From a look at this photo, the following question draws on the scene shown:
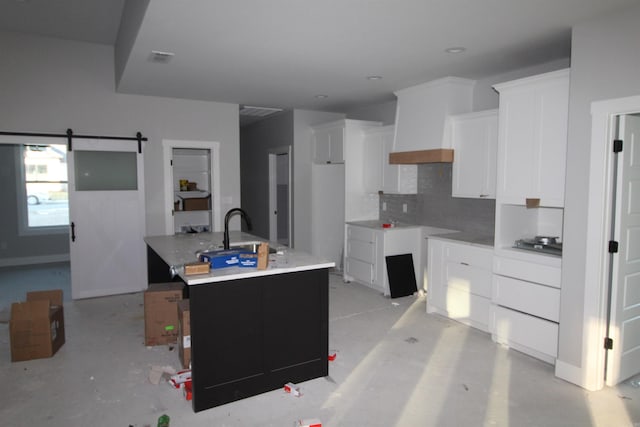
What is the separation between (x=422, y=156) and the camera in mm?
4879

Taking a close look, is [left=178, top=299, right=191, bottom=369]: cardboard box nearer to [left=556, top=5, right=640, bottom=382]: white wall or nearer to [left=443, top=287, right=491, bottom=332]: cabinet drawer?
[left=443, top=287, right=491, bottom=332]: cabinet drawer

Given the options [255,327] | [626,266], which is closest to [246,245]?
[255,327]

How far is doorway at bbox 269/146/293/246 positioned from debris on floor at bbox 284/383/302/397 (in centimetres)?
397

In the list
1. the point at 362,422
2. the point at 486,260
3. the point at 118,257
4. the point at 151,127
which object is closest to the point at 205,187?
the point at 151,127

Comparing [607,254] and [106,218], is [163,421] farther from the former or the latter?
[106,218]

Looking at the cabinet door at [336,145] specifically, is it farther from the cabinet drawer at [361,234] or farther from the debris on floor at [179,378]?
the debris on floor at [179,378]

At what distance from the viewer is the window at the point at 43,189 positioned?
7.43 meters

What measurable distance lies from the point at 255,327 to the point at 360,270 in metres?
3.10

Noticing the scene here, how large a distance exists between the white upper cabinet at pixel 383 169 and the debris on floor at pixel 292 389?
3287 millimetres

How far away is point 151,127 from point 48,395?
366cm

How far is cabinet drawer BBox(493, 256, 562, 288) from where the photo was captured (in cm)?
336

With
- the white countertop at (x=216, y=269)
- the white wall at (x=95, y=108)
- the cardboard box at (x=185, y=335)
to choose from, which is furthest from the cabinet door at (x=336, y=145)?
the cardboard box at (x=185, y=335)

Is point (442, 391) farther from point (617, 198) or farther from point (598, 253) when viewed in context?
point (617, 198)

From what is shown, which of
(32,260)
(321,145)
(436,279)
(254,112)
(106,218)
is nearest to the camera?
(436,279)
